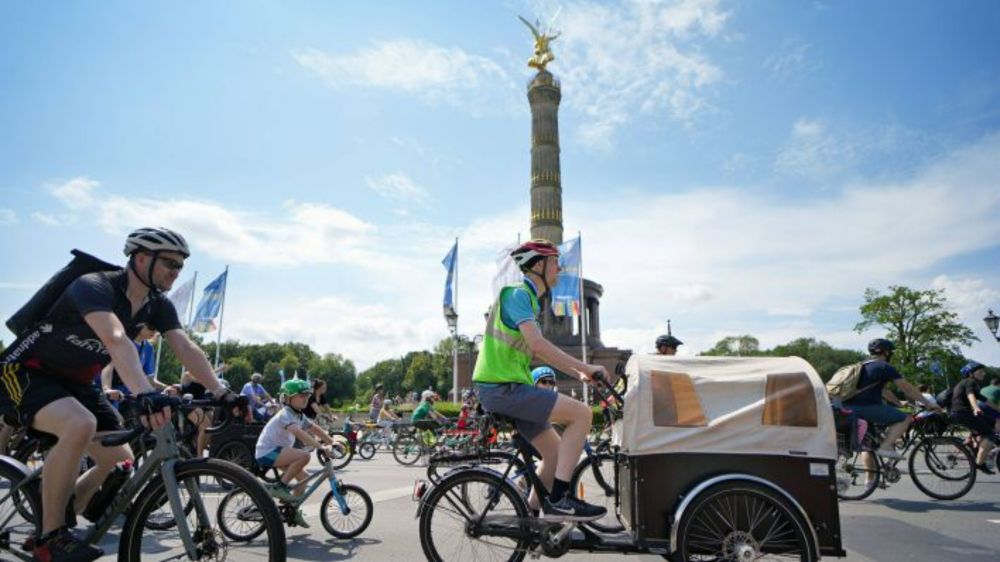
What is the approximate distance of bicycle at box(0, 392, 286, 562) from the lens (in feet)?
10.1

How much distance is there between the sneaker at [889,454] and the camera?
25.4 ft

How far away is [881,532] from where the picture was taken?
5.98 meters

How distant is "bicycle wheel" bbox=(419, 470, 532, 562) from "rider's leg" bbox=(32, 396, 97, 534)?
1997mm

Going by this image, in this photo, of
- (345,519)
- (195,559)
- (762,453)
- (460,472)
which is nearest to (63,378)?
(195,559)

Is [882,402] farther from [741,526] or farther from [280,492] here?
[280,492]

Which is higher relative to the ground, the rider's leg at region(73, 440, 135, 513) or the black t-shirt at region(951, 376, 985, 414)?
the black t-shirt at region(951, 376, 985, 414)

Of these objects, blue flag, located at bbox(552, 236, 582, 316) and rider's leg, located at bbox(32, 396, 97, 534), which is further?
blue flag, located at bbox(552, 236, 582, 316)

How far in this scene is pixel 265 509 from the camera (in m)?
→ 2.99

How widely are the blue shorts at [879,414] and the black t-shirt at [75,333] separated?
8.03 m

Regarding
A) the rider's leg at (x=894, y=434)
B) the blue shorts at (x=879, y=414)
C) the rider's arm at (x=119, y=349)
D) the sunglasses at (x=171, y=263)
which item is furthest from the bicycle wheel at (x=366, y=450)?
the rider's arm at (x=119, y=349)

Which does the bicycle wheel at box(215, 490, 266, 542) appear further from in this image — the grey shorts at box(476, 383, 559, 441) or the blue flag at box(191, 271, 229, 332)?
the blue flag at box(191, 271, 229, 332)

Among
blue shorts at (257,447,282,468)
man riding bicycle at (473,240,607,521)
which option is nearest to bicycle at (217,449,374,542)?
blue shorts at (257,447,282,468)

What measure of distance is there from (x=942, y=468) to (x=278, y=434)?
8192 mm

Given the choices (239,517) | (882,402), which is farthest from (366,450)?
(239,517)
